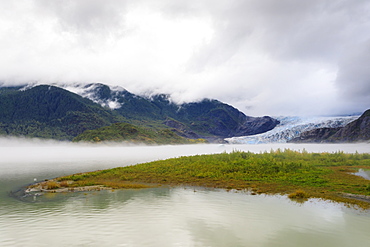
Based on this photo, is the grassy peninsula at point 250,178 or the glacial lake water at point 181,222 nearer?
the glacial lake water at point 181,222

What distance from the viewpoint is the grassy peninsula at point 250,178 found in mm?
33656

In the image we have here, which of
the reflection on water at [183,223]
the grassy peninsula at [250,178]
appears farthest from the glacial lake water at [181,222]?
the grassy peninsula at [250,178]

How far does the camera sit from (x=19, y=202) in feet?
101

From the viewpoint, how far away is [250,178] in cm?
4544

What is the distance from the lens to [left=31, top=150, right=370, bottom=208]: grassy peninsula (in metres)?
33.7

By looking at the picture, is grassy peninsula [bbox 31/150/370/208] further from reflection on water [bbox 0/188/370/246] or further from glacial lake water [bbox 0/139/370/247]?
reflection on water [bbox 0/188/370/246]

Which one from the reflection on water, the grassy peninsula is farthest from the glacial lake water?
the grassy peninsula

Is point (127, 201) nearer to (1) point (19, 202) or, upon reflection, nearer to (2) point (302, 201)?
(1) point (19, 202)

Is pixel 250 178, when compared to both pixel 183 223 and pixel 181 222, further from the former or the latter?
pixel 183 223

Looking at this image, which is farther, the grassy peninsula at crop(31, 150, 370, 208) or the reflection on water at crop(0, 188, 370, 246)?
the grassy peninsula at crop(31, 150, 370, 208)

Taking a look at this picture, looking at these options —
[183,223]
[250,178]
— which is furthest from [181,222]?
Answer: [250,178]

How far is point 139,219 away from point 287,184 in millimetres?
26631

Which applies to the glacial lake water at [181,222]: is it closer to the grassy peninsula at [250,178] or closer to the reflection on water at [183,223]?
the reflection on water at [183,223]

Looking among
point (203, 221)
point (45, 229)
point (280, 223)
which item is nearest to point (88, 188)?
point (45, 229)
